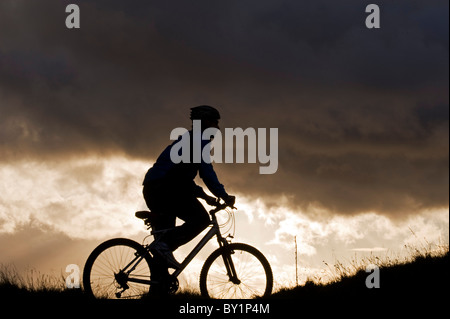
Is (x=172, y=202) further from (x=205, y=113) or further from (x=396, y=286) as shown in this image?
(x=396, y=286)

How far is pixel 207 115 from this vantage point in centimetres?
773

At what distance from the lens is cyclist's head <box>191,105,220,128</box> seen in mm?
7734

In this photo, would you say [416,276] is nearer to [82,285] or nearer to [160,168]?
[160,168]

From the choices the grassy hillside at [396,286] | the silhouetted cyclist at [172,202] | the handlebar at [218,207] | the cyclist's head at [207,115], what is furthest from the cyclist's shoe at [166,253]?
the cyclist's head at [207,115]

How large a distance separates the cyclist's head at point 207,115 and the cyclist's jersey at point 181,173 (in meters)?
0.28

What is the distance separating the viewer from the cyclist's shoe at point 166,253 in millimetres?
7746

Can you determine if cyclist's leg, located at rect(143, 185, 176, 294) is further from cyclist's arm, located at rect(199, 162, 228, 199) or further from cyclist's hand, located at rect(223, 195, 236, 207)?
cyclist's hand, located at rect(223, 195, 236, 207)

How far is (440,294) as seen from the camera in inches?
303

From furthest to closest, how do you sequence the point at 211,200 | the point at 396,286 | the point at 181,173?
1. the point at 396,286
2. the point at 211,200
3. the point at 181,173

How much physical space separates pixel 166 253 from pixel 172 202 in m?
0.74

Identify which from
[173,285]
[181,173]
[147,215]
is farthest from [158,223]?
[173,285]

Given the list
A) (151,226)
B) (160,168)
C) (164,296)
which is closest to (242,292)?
(164,296)
